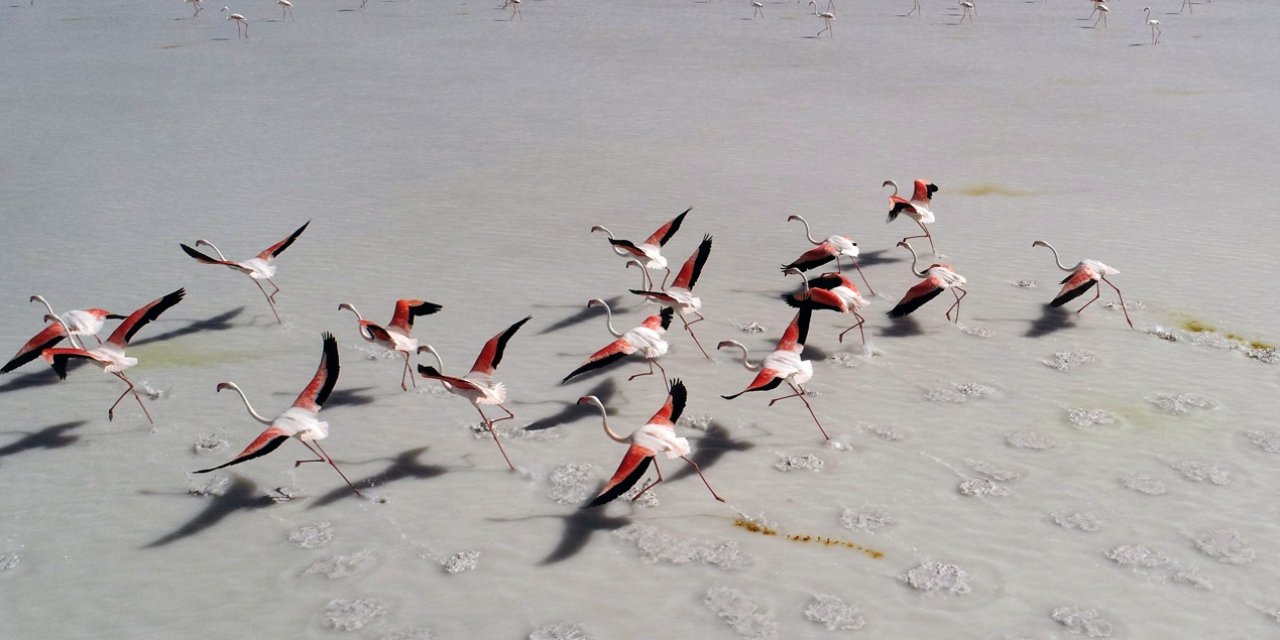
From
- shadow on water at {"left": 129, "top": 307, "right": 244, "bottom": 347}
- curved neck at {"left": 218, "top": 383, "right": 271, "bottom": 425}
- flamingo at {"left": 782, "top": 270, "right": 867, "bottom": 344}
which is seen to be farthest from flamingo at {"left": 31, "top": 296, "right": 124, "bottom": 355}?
flamingo at {"left": 782, "top": 270, "right": 867, "bottom": 344}

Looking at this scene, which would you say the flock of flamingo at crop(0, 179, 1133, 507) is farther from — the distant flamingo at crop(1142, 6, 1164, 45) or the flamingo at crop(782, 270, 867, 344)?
the distant flamingo at crop(1142, 6, 1164, 45)

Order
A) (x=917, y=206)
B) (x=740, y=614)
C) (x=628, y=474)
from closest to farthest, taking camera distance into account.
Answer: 1. (x=740, y=614)
2. (x=628, y=474)
3. (x=917, y=206)

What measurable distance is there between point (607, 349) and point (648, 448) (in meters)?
1.52

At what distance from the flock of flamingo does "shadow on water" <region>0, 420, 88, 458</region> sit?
357 mm

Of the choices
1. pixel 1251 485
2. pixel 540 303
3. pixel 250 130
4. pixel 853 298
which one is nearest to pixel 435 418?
pixel 540 303

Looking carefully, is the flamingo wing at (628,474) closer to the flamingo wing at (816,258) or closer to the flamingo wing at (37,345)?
the flamingo wing at (816,258)

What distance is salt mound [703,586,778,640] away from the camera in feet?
18.2

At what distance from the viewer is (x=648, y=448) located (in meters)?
6.20

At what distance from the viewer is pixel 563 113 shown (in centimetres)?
1819

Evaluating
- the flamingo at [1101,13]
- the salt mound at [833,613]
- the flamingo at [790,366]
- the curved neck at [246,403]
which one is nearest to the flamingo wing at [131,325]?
the curved neck at [246,403]

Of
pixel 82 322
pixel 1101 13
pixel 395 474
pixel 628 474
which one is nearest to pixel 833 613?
pixel 628 474

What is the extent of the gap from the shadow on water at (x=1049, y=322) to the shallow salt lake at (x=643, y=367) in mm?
96

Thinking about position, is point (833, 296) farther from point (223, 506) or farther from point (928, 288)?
point (223, 506)

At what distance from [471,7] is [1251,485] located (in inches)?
1043
